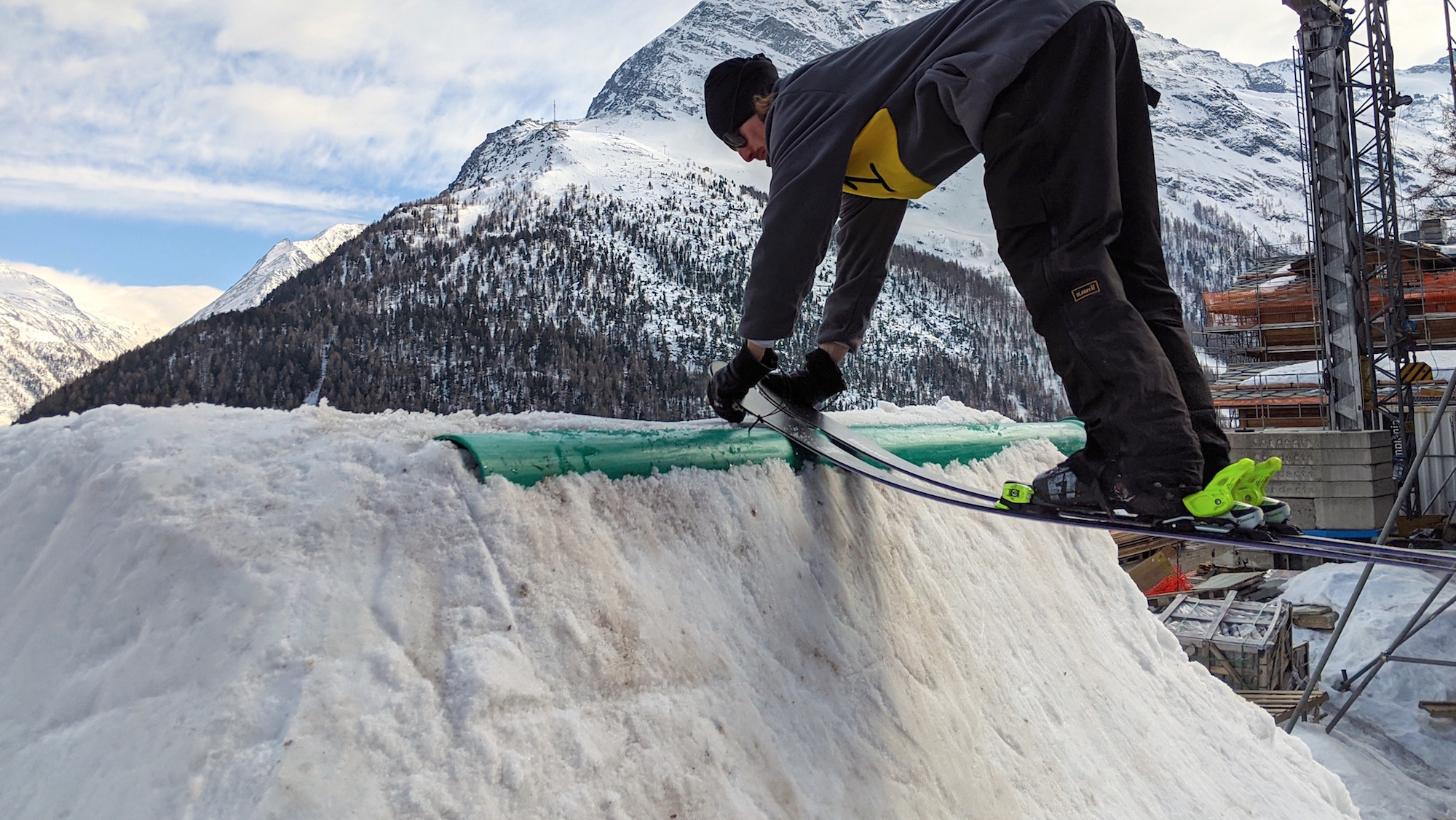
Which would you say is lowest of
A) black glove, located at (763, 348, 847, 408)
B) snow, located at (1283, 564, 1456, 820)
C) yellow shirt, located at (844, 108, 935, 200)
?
snow, located at (1283, 564, 1456, 820)

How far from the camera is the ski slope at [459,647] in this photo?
0.93m

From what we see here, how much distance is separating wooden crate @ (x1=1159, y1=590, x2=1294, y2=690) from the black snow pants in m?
6.29

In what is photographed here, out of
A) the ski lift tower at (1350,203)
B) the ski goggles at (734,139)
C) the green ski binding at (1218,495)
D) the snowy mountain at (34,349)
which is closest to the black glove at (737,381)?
the ski goggles at (734,139)

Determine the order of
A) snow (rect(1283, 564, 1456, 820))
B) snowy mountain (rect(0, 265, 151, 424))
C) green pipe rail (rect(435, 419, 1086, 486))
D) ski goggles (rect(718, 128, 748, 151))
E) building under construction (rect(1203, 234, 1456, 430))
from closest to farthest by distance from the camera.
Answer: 1. green pipe rail (rect(435, 419, 1086, 486))
2. ski goggles (rect(718, 128, 748, 151))
3. snow (rect(1283, 564, 1456, 820))
4. building under construction (rect(1203, 234, 1456, 430))
5. snowy mountain (rect(0, 265, 151, 424))

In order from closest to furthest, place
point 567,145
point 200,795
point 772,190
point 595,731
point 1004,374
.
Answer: point 200,795 → point 595,731 → point 772,190 → point 1004,374 → point 567,145

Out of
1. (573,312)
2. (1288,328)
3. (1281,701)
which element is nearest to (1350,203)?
(1288,328)

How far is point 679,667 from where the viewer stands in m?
1.31

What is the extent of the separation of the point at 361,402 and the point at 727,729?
7752 cm

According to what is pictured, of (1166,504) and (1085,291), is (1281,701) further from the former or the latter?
(1085,291)

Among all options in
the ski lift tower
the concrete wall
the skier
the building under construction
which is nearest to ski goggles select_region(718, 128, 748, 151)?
the skier

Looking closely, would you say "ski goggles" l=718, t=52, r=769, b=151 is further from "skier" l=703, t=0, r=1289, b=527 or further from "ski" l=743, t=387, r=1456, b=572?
"ski" l=743, t=387, r=1456, b=572

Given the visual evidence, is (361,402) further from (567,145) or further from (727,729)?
(567,145)

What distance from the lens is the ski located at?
1.38 m

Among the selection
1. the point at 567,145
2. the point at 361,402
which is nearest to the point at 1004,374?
the point at 361,402
